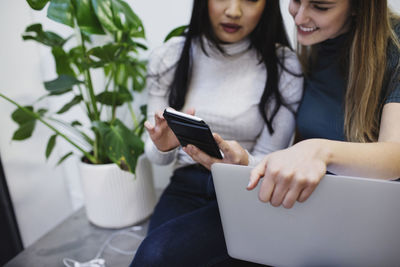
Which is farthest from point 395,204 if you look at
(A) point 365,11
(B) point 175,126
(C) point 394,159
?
(A) point 365,11

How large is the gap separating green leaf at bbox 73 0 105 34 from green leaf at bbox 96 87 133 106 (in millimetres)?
271

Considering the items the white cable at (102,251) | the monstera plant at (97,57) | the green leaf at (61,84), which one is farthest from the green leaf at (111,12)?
the white cable at (102,251)

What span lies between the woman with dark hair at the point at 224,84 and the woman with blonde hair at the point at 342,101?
9 centimetres

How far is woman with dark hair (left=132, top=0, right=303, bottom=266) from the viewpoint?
0.98 meters

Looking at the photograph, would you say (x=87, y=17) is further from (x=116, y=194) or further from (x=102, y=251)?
(x=102, y=251)

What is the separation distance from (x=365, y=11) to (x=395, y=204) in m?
0.52

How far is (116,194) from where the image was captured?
1.23 meters

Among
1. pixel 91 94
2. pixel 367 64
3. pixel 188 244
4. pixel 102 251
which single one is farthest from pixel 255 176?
pixel 102 251

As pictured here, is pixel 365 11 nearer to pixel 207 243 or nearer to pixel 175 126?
pixel 175 126

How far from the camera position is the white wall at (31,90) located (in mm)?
1232

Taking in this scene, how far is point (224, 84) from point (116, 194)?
619mm

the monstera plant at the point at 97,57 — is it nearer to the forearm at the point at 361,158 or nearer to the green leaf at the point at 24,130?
the green leaf at the point at 24,130

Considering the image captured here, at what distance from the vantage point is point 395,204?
42 cm

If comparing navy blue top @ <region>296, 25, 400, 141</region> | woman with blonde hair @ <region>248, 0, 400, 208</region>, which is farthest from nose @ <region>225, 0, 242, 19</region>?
navy blue top @ <region>296, 25, 400, 141</region>
